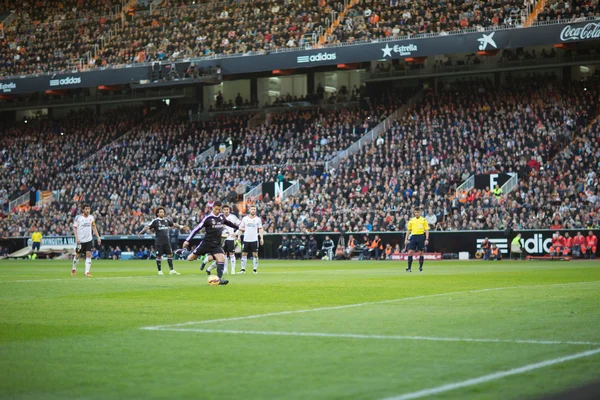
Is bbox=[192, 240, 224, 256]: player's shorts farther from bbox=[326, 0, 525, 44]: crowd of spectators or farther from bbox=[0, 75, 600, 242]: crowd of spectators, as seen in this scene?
bbox=[326, 0, 525, 44]: crowd of spectators

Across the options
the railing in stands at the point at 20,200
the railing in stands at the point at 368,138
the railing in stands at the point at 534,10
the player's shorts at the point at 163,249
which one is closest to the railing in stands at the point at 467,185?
the railing in stands at the point at 368,138

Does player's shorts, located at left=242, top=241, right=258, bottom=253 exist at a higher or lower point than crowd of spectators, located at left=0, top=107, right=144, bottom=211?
lower

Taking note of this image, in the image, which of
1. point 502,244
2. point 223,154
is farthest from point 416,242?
point 223,154

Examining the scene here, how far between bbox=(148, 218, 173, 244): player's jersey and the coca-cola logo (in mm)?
29398

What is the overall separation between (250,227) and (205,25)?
121ft

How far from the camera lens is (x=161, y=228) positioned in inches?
1147

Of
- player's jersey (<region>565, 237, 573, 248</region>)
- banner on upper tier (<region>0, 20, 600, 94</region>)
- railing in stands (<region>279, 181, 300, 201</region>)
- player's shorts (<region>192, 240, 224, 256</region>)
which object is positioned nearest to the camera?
player's shorts (<region>192, 240, 224, 256</region>)

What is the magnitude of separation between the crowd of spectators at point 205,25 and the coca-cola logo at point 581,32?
1168 millimetres

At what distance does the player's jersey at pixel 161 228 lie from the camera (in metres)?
28.9

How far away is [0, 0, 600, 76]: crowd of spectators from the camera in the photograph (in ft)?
177

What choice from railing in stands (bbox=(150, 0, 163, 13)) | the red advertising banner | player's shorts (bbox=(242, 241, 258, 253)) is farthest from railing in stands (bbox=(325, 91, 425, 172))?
player's shorts (bbox=(242, 241, 258, 253))

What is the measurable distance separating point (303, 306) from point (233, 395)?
7.94 meters

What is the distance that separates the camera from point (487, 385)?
7270 mm

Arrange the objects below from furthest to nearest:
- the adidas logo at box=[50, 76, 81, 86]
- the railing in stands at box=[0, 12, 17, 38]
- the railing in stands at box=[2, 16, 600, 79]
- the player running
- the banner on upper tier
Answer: the railing in stands at box=[0, 12, 17, 38]
the adidas logo at box=[50, 76, 81, 86]
the railing in stands at box=[2, 16, 600, 79]
the banner on upper tier
the player running
